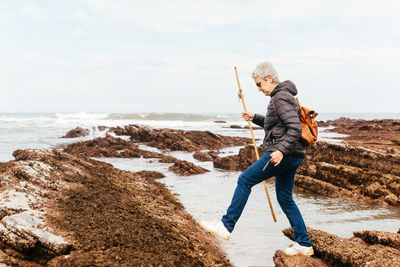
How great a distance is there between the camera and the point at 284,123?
149 inches

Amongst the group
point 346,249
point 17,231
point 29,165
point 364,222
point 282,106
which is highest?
point 282,106

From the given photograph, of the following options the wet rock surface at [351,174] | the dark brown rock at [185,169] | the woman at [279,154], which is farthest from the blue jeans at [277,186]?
the dark brown rock at [185,169]

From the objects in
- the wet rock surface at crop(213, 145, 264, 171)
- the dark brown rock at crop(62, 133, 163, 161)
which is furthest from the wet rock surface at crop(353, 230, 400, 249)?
the dark brown rock at crop(62, 133, 163, 161)

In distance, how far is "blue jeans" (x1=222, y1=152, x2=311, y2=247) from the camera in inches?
156

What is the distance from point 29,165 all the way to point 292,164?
4.72m

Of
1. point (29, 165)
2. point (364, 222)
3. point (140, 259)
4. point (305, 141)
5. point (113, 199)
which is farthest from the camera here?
point (364, 222)

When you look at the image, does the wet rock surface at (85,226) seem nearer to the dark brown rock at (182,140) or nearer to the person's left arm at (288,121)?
the person's left arm at (288,121)

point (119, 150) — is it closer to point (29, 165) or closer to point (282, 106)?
point (29, 165)

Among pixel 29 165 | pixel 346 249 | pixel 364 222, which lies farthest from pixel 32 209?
→ pixel 364 222

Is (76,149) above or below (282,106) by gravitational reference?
below

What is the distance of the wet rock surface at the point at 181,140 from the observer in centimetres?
2133

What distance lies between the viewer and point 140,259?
362cm

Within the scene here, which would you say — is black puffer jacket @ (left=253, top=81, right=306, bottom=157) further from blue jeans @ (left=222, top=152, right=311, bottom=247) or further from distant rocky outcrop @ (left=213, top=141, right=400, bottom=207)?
distant rocky outcrop @ (left=213, top=141, right=400, bottom=207)

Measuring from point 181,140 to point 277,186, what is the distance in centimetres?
1768
